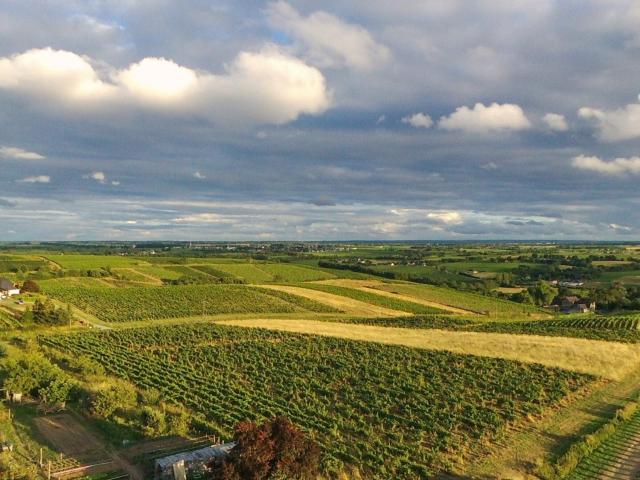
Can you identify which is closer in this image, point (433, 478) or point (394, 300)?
point (433, 478)

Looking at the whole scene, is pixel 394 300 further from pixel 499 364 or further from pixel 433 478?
pixel 433 478

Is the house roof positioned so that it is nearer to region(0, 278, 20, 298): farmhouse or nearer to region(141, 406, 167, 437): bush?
region(141, 406, 167, 437): bush

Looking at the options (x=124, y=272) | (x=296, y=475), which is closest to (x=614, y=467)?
(x=296, y=475)

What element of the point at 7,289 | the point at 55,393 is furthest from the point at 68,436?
the point at 7,289

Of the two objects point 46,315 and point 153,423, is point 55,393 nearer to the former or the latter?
point 153,423

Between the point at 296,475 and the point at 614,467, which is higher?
the point at 296,475

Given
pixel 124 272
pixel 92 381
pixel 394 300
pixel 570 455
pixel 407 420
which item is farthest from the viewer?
pixel 124 272
